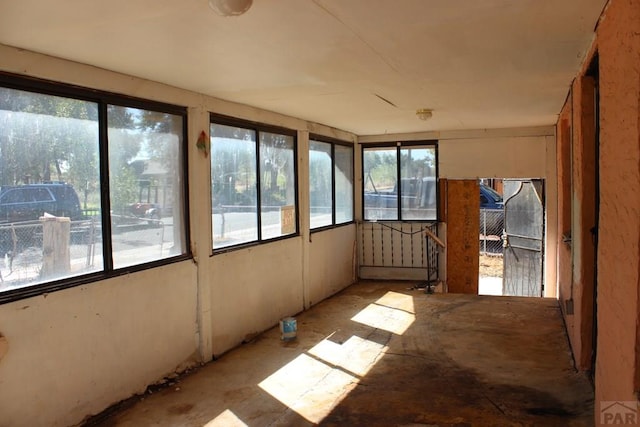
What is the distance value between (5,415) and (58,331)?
0.53 metres

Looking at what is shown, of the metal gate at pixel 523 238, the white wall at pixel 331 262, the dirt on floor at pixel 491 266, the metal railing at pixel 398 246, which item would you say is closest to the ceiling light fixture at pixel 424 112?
the white wall at pixel 331 262

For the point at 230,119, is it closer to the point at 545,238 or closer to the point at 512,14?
the point at 512,14

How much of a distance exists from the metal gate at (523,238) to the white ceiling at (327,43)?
3.37 metres

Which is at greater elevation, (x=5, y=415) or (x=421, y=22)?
(x=421, y=22)

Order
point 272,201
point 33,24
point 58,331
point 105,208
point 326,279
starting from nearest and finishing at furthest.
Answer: point 33,24 < point 58,331 < point 105,208 < point 272,201 < point 326,279

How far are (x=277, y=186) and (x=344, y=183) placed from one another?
7.51 ft

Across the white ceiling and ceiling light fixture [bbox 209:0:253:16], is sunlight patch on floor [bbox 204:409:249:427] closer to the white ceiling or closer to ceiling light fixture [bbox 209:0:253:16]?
the white ceiling

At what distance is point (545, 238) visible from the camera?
7.22m

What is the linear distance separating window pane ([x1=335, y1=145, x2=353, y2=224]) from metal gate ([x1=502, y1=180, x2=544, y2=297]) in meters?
2.86

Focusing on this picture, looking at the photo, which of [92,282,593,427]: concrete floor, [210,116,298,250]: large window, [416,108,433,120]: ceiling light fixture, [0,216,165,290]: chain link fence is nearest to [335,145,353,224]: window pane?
[210,116,298,250]: large window

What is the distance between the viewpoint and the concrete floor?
333 centimetres

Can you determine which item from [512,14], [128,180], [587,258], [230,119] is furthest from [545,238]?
[128,180]

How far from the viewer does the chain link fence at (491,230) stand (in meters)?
12.4

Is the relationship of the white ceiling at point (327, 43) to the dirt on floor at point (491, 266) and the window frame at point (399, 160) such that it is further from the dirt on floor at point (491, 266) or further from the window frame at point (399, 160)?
the dirt on floor at point (491, 266)
